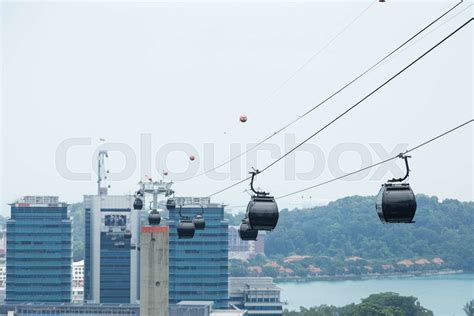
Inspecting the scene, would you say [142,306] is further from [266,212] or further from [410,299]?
[410,299]

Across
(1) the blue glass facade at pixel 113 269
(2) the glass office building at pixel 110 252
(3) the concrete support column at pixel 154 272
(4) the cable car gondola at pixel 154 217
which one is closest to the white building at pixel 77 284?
(2) the glass office building at pixel 110 252

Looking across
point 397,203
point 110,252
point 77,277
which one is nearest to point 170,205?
point 397,203

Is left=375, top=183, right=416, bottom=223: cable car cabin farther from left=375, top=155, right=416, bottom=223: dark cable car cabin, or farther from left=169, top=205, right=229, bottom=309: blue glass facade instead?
left=169, top=205, right=229, bottom=309: blue glass facade

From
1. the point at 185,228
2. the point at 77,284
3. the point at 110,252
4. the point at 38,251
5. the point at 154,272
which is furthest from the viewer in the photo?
the point at 77,284

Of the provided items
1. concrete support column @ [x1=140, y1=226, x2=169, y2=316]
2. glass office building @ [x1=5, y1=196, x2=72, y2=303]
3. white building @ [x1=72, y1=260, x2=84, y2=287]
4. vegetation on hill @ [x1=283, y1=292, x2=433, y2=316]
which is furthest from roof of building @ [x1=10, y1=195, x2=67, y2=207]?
concrete support column @ [x1=140, y1=226, x2=169, y2=316]

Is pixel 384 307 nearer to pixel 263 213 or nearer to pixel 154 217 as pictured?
pixel 154 217
